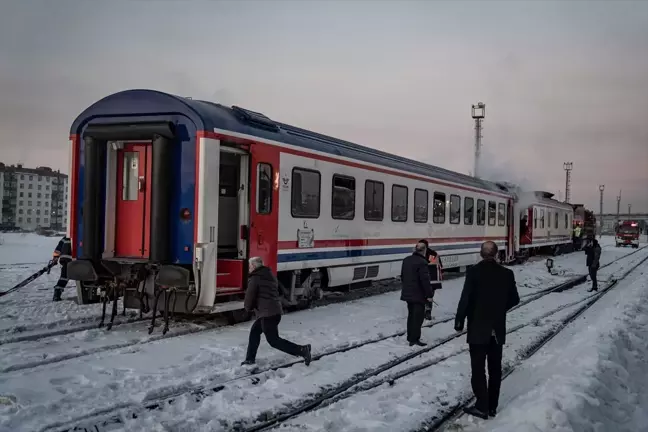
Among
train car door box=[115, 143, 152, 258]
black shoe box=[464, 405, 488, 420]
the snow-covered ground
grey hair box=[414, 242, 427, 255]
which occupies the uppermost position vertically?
train car door box=[115, 143, 152, 258]

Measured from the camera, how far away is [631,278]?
2188cm

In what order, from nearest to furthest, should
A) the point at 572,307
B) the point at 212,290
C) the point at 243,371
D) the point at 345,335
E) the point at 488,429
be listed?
the point at 488,429 < the point at 243,371 < the point at 212,290 < the point at 345,335 < the point at 572,307

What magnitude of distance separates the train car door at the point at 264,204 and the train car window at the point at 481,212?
12221 millimetres

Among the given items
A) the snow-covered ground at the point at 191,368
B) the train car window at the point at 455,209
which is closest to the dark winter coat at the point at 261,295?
the snow-covered ground at the point at 191,368

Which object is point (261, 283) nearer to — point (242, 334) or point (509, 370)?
point (242, 334)

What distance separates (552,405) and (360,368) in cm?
263

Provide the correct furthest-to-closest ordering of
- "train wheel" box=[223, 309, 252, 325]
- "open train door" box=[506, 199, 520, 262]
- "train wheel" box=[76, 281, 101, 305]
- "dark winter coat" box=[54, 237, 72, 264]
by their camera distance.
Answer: "open train door" box=[506, 199, 520, 262] < "dark winter coat" box=[54, 237, 72, 264] < "train wheel" box=[223, 309, 252, 325] < "train wheel" box=[76, 281, 101, 305]

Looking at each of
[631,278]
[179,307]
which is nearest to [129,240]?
[179,307]

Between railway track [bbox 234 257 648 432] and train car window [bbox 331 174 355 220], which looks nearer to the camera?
railway track [bbox 234 257 648 432]

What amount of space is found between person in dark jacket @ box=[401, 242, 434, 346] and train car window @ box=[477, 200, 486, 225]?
12619 millimetres

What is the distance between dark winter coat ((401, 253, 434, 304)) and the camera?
9.11m

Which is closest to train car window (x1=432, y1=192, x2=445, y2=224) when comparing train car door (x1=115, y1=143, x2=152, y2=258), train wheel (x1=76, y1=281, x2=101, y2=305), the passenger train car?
the passenger train car

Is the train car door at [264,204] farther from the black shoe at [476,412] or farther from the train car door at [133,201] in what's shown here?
the black shoe at [476,412]

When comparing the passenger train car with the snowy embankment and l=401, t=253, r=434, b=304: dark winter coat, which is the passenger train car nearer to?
l=401, t=253, r=434, b=304: dark winter coat
